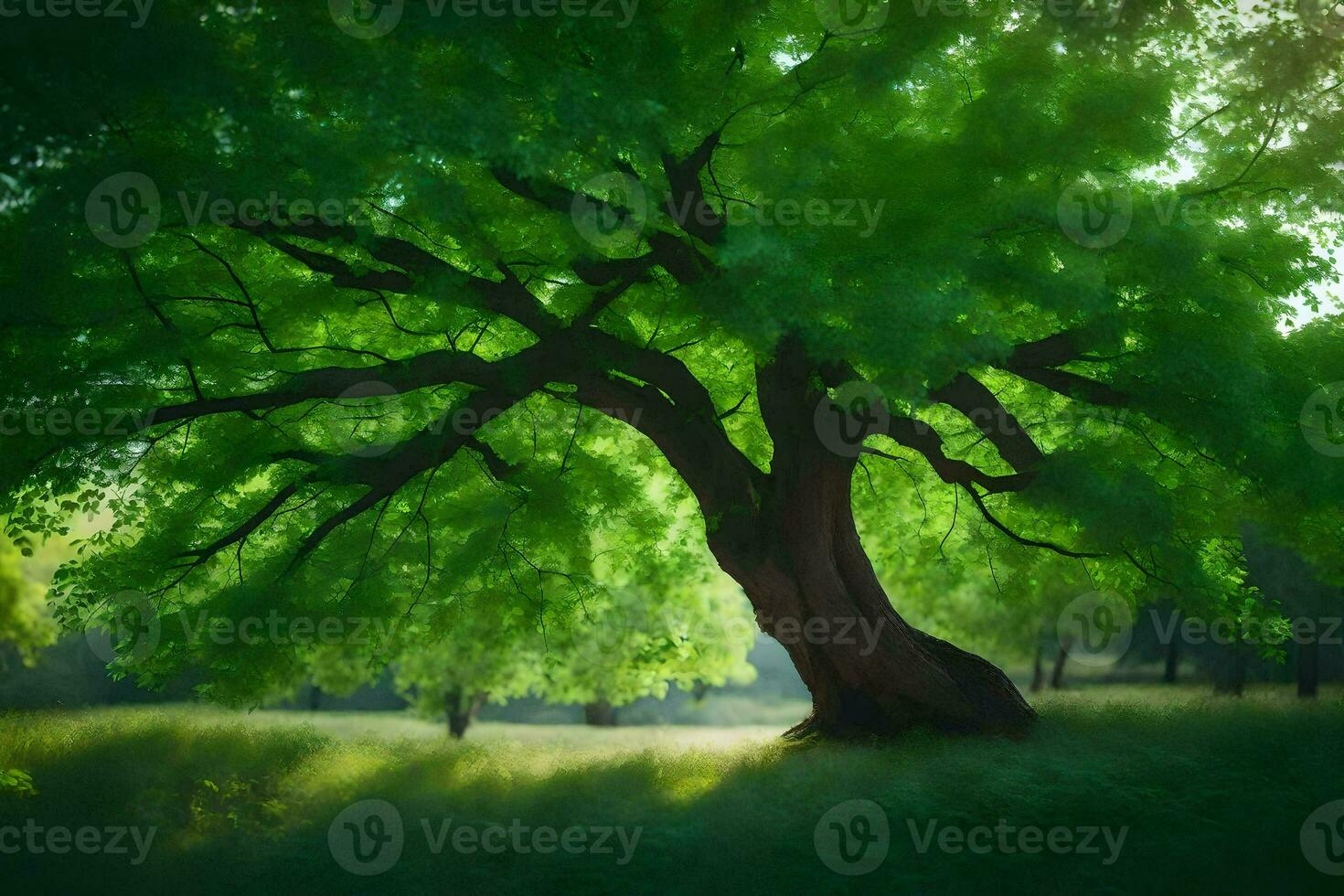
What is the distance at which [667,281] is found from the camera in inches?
523

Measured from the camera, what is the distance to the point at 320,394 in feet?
40.6

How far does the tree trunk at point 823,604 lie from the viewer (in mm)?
13500

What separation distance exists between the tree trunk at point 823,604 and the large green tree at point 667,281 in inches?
2.0

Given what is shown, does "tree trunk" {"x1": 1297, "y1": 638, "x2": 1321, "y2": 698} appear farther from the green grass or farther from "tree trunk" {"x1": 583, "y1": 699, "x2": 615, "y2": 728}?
"tree trunk" {"x1": 583, "y1": 699, "x2": 615, "y2": 728}

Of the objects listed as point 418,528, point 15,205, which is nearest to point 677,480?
point 418,528

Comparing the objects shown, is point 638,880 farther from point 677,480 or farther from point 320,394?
point 677,480

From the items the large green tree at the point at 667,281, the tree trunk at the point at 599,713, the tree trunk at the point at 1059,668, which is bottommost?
the tree trunk at the point at 599,713

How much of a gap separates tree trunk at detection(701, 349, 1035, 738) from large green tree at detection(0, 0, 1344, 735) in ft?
0.16

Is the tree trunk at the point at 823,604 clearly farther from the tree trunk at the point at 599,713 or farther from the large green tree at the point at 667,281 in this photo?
the tree trunk at the point at 599,713

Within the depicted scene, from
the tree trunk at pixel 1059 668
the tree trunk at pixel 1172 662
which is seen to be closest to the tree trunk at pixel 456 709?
the tree trunk at pixel 1059 668

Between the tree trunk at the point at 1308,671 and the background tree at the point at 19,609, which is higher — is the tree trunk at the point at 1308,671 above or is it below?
above

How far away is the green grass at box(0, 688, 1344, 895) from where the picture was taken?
9484 mm

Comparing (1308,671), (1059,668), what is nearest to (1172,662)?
(1059,668)

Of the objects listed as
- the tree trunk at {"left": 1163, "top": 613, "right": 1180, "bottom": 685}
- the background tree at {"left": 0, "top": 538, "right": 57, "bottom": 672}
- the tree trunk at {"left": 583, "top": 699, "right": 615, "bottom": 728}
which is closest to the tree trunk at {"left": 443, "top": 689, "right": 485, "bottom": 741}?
the tree trunk at {"left": 583, "top": 699, "right": 615, "bottom": 728}
